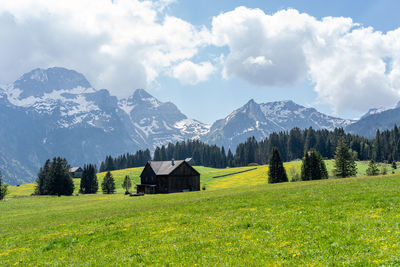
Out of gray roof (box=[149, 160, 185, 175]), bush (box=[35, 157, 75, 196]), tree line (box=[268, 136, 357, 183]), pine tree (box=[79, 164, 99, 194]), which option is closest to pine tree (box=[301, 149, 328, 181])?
tree line (box=[268, 136, 357, 183])

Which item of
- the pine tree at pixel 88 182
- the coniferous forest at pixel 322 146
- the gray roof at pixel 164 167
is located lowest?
the pine tree at pixel 88 182

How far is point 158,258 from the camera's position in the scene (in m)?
11.3

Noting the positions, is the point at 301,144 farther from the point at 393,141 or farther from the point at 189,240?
the point at 189,240

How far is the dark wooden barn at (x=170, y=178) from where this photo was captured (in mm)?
79875

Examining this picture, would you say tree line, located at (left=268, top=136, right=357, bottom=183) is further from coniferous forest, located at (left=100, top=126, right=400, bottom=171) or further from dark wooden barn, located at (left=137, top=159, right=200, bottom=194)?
coniferous forest, located at (left=100, top=126, right=400, bottom=171)

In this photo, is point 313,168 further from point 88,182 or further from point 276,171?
point 88,182

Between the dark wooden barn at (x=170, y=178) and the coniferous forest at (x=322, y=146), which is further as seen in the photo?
the coniferous forest at (x=322, y=146)

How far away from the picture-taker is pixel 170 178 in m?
79.8

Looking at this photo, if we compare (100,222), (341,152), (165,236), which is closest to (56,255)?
(165,236)

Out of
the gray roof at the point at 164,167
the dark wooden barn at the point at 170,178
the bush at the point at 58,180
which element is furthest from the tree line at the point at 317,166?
the bush at the point at 58,180

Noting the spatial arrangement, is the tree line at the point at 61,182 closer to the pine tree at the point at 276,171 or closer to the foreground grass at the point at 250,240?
the pine tree at the point at 276,171

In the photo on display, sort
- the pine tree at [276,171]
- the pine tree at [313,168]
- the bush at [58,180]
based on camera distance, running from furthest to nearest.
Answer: the bush at [58,180] < the pine tree at [276,171] < the pine tree at [313,168]

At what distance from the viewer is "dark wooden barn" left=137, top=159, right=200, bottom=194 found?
79875 millimetres

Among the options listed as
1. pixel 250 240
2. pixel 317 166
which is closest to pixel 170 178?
pixel 317 166
